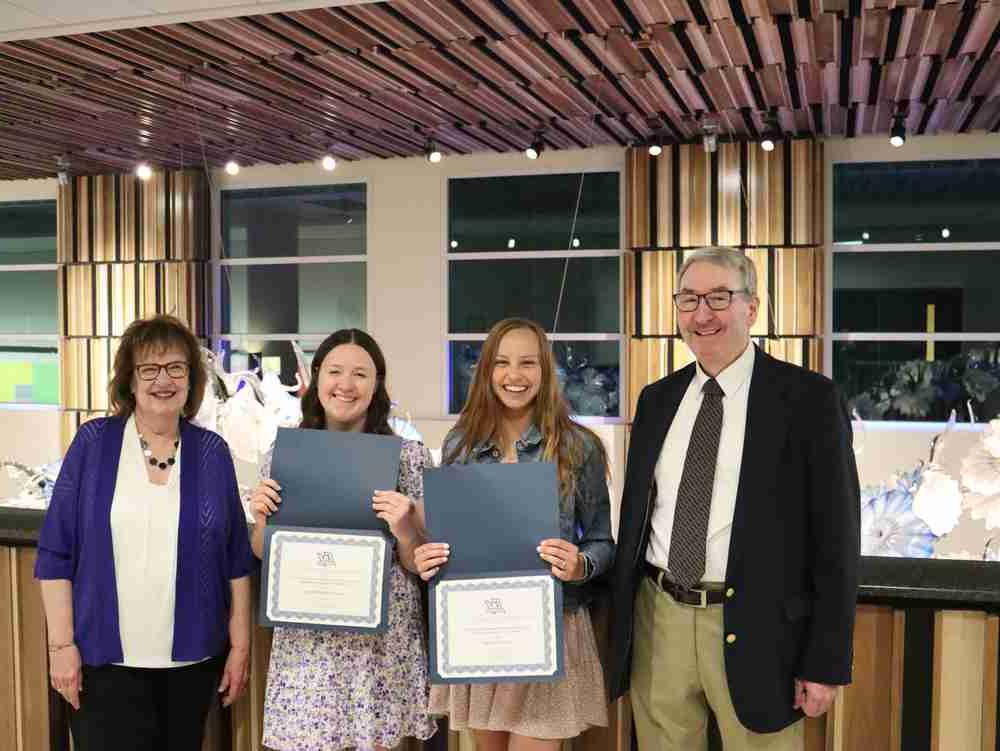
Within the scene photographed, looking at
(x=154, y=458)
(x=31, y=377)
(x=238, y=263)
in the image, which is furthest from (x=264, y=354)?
(x=154, y=458)

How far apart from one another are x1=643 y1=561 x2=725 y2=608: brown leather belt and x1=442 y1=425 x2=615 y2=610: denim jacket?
0.12m

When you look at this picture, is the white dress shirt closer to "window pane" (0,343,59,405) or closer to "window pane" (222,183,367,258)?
"window pane" (222,183,367,258)

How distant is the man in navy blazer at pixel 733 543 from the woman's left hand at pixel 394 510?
438 millimetres

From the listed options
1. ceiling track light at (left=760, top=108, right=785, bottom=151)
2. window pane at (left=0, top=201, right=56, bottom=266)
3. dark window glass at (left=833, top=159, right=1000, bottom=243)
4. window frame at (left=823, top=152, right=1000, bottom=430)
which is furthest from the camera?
Result: window pane at (left=0, top=201, right=56, bottom=266)

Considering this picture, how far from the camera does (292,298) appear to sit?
1058cm

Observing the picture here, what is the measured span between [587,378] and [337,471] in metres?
7.54

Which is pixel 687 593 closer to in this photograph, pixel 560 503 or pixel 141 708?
pixel 560 503

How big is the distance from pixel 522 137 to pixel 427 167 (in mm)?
1405

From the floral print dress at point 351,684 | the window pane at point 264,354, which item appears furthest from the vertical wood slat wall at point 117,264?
the floral print dress at point 351,684

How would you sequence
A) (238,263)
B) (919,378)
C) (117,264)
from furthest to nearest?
(238,263) < (117,264) < (919,378)

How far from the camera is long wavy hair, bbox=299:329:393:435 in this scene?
7.27 feet

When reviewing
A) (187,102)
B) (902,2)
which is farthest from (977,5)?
(187,102)

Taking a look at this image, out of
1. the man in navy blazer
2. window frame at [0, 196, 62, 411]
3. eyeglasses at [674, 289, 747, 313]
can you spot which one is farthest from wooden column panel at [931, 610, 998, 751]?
window frame at [0, 196, 62, 411]

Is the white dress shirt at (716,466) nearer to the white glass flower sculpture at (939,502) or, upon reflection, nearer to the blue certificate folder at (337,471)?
the blue certificate folder at (337,471)
